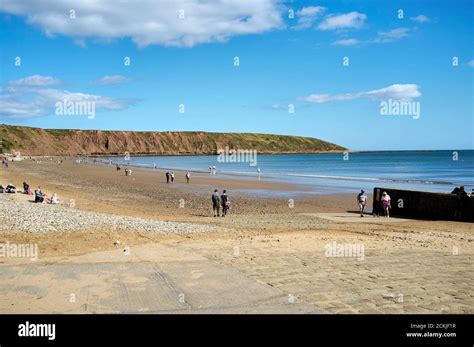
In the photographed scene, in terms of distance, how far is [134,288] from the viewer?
25.9 feet

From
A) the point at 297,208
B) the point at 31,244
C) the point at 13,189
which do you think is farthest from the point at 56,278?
the point at 13,189

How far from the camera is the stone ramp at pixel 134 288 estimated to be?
6.86 metres

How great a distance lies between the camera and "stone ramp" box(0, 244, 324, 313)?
686 cm

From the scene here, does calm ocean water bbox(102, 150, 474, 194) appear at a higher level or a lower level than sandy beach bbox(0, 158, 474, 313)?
higher

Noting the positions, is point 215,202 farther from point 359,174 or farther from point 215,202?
point 359,174

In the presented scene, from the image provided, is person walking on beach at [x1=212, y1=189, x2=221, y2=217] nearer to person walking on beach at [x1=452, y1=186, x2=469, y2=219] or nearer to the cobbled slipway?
the cobbled slipway

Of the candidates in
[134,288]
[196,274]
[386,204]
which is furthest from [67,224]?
[386,204]

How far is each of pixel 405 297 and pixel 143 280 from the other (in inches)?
184

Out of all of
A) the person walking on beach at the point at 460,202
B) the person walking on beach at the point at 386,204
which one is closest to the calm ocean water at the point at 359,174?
the person walking on beach at the point at 386,204

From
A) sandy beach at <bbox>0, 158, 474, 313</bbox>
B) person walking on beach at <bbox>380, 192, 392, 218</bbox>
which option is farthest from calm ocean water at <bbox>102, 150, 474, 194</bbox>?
sandy beach at <bbox>0, 158, 474, 313</bbox>

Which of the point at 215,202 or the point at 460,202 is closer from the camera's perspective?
the point at 460,202

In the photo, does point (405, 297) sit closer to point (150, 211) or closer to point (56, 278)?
point (56, 278)
